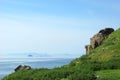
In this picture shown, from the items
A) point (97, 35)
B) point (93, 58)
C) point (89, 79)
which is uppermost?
point (97, 35)

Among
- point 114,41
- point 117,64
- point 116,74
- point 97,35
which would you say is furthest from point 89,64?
point 97,35

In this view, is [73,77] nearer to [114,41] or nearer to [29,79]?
[29,79]

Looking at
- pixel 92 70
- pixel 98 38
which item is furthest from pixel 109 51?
pixel 98 38

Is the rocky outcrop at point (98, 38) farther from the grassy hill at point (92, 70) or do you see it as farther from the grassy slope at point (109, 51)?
the grassy slope at point (109, 51)

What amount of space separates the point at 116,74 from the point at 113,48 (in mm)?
14499

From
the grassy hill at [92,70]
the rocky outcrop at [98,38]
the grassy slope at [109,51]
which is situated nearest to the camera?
the grassy hill at [92,70]

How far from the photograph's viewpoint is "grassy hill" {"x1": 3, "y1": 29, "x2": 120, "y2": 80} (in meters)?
31.7

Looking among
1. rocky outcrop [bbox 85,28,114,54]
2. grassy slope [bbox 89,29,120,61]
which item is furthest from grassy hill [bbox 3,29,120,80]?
rocky outcrop [bbox 85,28,114,54]

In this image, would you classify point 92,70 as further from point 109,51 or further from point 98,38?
point 98,38

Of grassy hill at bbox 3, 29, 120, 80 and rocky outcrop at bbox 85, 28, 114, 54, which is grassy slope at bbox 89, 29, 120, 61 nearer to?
grassy hill at bbox 3, 29, 120, 80

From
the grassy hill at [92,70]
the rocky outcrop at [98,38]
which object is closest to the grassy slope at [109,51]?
the grassy hill at [92,70]

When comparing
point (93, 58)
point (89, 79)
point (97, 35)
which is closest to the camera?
point (89, 79)

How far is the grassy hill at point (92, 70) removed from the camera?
104ft

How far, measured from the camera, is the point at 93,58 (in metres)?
46.7
